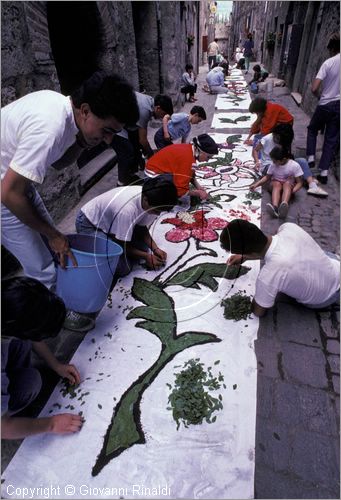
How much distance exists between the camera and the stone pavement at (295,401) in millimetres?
1550

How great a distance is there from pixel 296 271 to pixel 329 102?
147 inches

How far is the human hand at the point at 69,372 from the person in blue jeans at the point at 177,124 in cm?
374

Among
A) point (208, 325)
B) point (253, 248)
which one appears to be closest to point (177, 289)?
point (208, 325)

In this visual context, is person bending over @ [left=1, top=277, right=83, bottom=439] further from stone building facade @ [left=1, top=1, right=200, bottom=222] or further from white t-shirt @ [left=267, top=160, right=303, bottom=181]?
white t-shirt @ [left=267, top=160, right=303, bottom=181]

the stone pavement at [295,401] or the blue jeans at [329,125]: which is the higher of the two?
the blue jeans at [329,125]

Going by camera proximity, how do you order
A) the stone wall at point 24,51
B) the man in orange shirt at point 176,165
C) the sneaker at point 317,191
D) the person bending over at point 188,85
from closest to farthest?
the stone wall at point 24,51, the man in orange shirt at point 176,165, the sneaker at point 317,191, the person bending over at point 188,85

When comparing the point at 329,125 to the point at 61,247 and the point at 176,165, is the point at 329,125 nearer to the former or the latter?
the point at 176,165

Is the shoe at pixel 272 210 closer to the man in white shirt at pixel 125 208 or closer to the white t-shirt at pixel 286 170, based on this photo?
the white t-shirt at pixel 286 170

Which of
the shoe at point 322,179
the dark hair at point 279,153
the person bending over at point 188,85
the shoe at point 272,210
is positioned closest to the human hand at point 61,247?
the shoe at point 272,210

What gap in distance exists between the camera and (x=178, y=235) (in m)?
3.53

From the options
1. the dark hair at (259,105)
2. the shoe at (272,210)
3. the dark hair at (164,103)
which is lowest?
the shoe at (272,210)

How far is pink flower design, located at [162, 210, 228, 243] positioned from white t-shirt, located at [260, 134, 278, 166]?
137 cm

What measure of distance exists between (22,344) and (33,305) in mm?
529

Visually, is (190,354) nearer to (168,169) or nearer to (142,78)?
(168,169)
